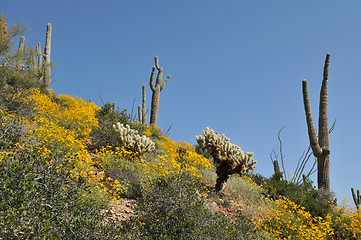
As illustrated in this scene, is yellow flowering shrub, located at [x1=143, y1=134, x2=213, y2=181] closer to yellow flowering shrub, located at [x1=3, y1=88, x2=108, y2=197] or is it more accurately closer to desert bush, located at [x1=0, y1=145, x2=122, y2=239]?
yellow flowering shrub, located at [x1=3, y1=88, x2=108, y2=197]

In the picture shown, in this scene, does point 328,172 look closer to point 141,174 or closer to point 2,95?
point 141,174

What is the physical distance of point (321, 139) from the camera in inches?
529

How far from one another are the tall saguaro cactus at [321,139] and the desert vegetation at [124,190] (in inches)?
7.2

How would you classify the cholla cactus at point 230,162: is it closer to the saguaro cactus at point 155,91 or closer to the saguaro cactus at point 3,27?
the saguaro cactus at point 155,91

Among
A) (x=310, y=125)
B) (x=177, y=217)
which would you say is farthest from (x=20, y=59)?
(x=177, y=217)

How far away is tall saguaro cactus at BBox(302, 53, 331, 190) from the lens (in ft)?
42.6

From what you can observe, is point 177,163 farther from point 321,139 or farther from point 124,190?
point 321,139

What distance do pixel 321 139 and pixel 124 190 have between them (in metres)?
9.57

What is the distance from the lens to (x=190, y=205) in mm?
6453

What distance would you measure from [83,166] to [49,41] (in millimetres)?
16397

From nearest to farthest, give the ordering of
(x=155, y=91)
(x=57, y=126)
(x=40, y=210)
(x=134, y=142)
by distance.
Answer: (x=40, y=210)
(x=57, y=126)
(x=134, y=142)
(x=155, y=91)

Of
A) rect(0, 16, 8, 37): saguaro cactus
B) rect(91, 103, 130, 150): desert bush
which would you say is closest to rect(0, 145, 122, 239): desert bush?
rect(91, 103, 130, 150): desert bush

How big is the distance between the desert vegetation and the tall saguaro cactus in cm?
18

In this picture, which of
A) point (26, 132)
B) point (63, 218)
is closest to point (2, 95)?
point (26, 132)
